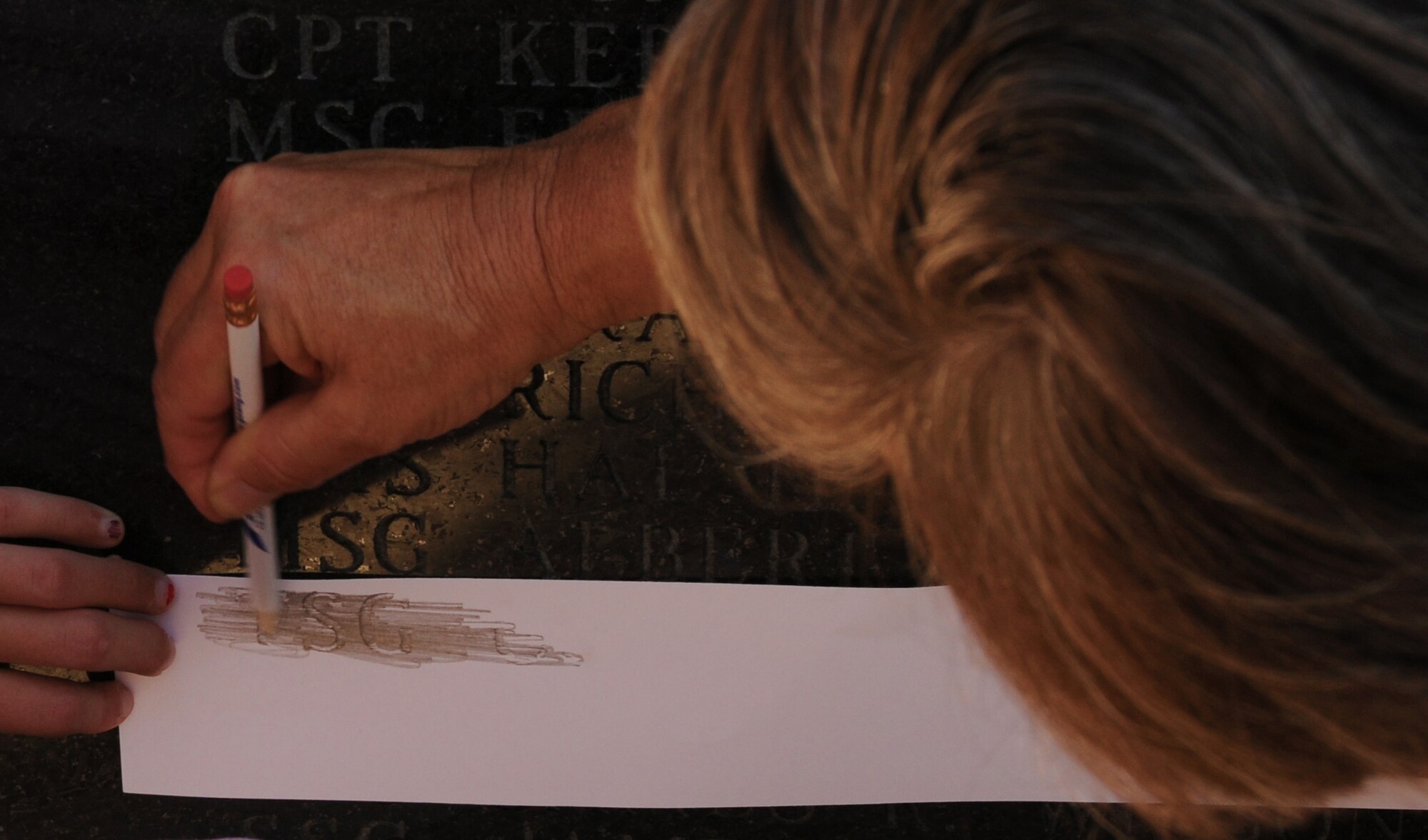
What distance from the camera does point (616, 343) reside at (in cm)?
73

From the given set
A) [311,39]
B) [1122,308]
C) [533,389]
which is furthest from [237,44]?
[1122,308]

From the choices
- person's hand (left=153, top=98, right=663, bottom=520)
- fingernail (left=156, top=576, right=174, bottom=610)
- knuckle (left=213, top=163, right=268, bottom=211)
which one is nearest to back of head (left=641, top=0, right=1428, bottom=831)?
person's hand (left=153, top=98, right=663, bottom=520)

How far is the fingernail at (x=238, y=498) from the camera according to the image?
0.67 meters

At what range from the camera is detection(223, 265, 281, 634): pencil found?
1.96ft

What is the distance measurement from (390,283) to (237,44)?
0.22 meters

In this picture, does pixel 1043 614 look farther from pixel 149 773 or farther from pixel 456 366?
pixel 149 773

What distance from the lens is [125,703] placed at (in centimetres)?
72

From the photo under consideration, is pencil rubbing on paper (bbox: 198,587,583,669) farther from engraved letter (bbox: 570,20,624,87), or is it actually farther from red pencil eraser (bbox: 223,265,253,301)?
engraved letter (bbox: 570,20,624,87)

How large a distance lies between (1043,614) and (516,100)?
48cm

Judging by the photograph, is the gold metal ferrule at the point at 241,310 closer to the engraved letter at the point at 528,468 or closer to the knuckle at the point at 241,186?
the knuckle at the point at 241,186

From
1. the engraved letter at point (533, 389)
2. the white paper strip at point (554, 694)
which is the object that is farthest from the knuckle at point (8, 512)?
the engraved letter at point (533, 389)

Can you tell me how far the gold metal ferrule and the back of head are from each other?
0.29 m

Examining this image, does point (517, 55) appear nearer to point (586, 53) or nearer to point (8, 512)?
point (586, 53)

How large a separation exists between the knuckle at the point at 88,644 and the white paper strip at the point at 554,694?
4 cm
